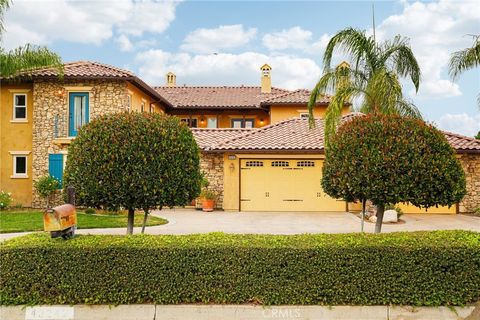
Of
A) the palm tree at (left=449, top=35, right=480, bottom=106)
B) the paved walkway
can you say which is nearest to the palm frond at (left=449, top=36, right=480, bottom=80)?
the palm tree at (left=449, top=35, right=480, bottom=106)

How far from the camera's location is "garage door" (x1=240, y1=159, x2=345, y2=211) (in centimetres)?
2058

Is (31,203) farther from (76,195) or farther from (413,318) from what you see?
(413,318)

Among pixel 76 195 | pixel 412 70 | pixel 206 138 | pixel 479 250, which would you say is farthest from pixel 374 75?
pixel 206 138

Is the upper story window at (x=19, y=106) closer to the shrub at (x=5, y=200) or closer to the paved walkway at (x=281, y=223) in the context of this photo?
the shrub at (x=5, y=200)

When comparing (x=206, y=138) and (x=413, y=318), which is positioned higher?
(x=206, y=138)

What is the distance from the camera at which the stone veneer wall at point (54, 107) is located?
808 inches

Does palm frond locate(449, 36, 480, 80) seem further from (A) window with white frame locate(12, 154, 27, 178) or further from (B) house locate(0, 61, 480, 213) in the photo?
(A) window with white frame locate(12, 154, 27, 178)

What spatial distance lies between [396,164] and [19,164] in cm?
2005

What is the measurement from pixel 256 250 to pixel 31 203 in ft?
60.7

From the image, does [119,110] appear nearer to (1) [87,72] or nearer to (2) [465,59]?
(1) [87,72]

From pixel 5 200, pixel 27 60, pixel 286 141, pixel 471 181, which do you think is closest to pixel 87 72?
pixel 27 60

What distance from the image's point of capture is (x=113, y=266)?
6.26m

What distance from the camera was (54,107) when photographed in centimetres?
2075

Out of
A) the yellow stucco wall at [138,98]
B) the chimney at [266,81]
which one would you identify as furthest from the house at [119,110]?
the chimney at [266,81]
